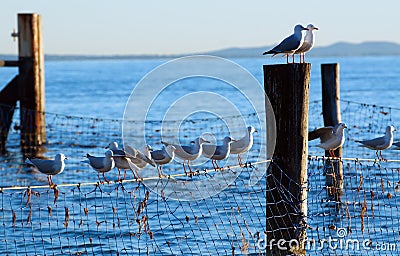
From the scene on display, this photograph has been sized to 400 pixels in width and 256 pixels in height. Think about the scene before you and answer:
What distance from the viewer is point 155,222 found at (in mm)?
14039

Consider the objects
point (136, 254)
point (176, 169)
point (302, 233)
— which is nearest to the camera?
point (302, 233)

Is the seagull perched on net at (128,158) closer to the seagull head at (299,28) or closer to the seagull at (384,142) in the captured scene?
the seagull head at (299,28)

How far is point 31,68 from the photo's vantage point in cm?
2142

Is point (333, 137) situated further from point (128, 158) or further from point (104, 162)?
point (104, 162)

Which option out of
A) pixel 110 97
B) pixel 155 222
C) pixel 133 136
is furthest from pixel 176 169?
pixel 110 97

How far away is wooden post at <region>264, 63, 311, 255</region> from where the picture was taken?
8.06 m

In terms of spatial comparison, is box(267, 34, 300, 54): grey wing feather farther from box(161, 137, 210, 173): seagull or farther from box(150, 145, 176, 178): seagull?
box(150, 145, 176, 178): seagull

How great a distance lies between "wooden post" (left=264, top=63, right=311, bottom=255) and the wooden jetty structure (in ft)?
46.1

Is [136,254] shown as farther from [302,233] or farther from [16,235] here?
[302,233]

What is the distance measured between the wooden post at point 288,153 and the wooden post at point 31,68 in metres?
14.1

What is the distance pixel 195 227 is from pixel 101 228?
62.0 inches

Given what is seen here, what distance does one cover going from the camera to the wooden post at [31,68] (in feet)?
70.2

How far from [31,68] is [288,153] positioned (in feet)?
46.9

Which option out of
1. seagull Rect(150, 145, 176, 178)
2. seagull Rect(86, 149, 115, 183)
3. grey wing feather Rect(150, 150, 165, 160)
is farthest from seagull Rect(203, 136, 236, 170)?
seagull Rect(86, 149, 115, 183)
